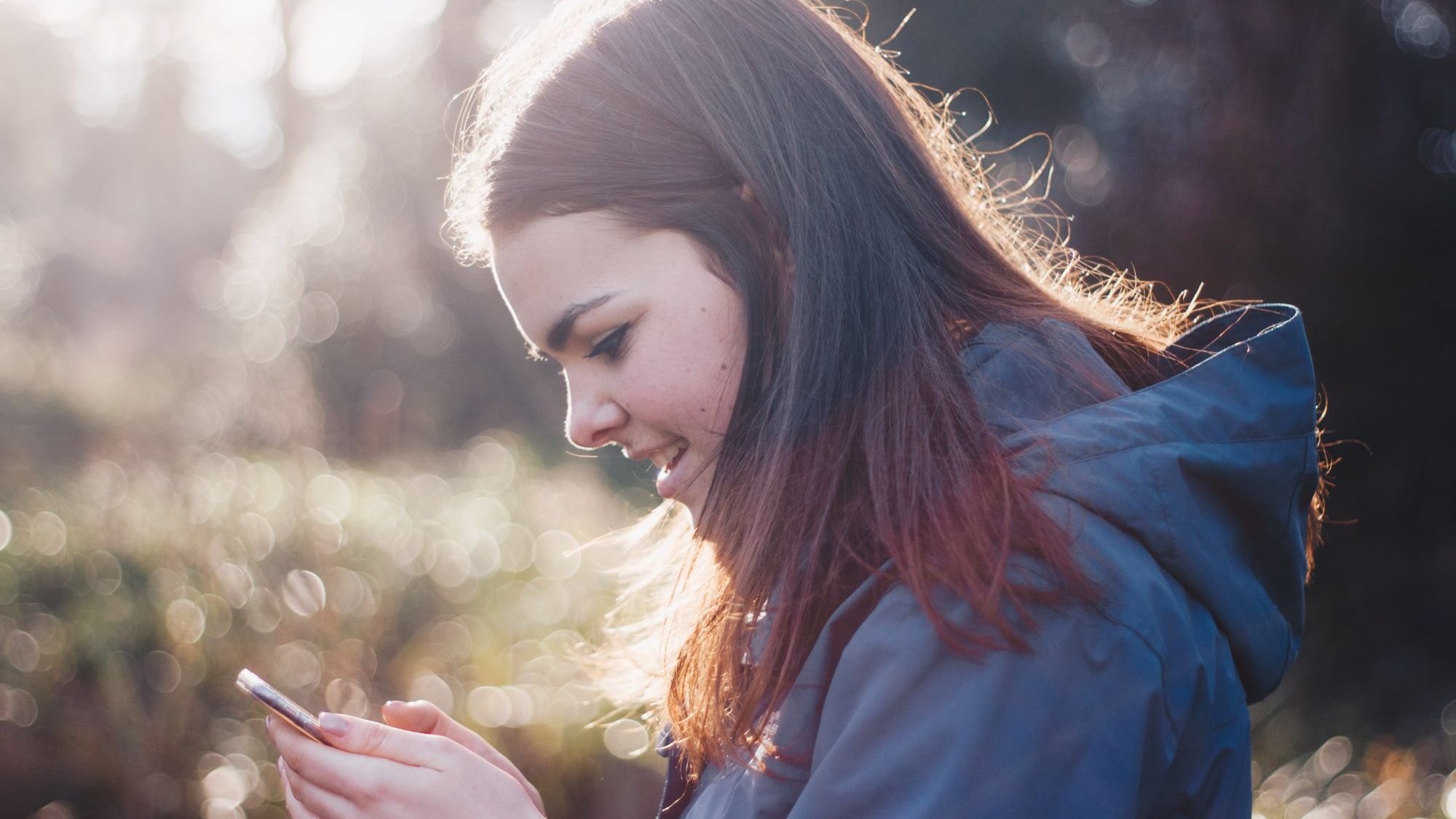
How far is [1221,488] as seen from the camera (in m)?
1.33

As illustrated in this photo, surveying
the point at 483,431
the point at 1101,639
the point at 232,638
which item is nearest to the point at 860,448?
the point at 1101,639

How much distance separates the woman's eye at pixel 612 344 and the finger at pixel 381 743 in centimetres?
66

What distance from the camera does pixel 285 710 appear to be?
5.08 feet

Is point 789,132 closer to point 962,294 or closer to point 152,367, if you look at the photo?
point 962,294

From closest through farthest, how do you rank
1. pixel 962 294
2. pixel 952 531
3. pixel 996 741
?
pixel 996 741 < pixel 952 531 < pixel 962 294

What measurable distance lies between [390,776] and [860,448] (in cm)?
84

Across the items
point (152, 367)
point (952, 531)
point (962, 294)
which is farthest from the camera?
point (152, 367)

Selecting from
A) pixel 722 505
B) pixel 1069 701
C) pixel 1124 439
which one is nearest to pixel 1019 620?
pixel 1069 701

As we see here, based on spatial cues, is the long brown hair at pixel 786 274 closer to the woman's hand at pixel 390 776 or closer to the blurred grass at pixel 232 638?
the woman's hand at pixel 390 776

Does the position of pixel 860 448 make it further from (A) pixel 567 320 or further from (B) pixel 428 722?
(B) pixel 428 722

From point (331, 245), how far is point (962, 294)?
401 inches

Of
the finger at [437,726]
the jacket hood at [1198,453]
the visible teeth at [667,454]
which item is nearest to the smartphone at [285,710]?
the finger at [437,726]

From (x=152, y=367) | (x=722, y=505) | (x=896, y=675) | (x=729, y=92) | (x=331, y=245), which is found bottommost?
(x=152, y=367)

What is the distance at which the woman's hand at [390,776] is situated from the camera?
4.90 ft
